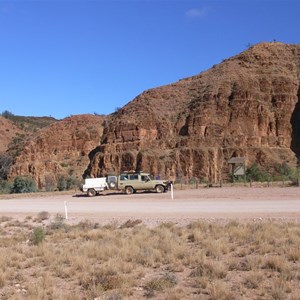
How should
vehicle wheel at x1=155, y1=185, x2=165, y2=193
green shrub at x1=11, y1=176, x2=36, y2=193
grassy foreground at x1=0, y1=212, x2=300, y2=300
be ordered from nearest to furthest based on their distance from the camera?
grassy foreground at x1=0, y1=212, x2=300, y2=300, vehicle wheel at x1=155, y1=185, x2=165, y2=193, green shrub at x1=11, y1=176, x2=36, y2=193

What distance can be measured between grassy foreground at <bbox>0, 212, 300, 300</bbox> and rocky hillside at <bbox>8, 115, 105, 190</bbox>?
238 ft

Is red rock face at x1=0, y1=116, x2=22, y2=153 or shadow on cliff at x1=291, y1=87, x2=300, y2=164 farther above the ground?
red rock face at x1=0, y1=116, x2=22, y2=153

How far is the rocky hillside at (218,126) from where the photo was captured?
7431 cm

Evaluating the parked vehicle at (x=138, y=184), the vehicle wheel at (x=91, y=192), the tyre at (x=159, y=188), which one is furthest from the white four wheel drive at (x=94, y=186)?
the tyre at (x=159, y=188)

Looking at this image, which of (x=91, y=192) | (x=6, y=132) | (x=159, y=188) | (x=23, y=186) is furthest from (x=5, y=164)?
(x=159, y=188)

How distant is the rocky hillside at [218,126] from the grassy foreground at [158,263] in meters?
57.3

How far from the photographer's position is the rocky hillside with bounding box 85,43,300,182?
74.3 metres

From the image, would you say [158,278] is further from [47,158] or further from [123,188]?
[47,158]

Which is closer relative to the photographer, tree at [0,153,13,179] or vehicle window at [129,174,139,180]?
vehicle window at [129,174,139,180]

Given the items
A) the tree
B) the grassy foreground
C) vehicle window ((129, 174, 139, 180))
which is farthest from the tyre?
the tree

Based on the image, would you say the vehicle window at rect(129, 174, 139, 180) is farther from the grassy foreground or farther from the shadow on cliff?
the shadow on cliff

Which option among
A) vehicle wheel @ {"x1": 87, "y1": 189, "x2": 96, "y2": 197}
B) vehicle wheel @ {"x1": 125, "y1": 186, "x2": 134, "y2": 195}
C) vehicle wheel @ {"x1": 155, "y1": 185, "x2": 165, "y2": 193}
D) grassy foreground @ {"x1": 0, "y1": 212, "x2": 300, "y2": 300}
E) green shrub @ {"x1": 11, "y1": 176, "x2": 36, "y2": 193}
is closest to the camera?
grassy foreground @ {"x1": 0, "y1": 212, "x2": 300, "y2": 300}

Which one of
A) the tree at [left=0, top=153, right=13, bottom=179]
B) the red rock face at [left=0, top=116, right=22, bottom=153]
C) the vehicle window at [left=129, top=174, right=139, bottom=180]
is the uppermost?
the red rock face at [left=0, top=116, right=22, bottom=153]

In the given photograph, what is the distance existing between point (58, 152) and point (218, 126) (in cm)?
3468
